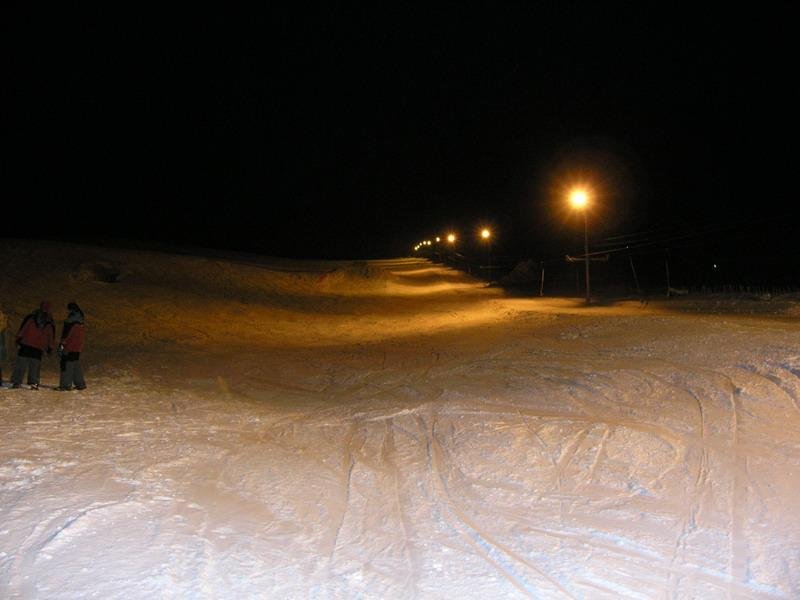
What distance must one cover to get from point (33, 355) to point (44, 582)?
7863 millimetres

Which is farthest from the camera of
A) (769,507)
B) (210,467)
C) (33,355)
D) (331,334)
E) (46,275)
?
(46,275)

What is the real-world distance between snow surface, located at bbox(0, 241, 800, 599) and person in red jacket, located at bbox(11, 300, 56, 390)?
1.95 ft

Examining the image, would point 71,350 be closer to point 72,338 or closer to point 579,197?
point 72,338

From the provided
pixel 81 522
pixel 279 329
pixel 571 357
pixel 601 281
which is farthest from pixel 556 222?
pixel 81 522

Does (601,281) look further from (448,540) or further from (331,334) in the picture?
(448,540)

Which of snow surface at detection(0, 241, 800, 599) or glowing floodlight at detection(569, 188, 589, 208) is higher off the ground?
glowing floodlight at detection(569, 188, 589, 208)

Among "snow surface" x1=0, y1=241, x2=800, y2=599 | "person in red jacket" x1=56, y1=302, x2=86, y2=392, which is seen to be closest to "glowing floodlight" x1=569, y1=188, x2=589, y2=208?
"snow surface" x1=0, y1=241, x2=800, y2=599

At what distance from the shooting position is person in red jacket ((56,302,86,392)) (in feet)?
33.2

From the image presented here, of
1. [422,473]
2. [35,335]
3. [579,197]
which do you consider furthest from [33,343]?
[579,197]

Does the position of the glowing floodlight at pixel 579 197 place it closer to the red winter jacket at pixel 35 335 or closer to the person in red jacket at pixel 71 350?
the person in red jacket at pixel 71 350

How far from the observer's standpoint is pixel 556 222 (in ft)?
209

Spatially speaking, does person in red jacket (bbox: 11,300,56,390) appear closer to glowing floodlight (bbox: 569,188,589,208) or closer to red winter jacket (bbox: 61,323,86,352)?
red winter jacket (bbox: 61,323,86,352)

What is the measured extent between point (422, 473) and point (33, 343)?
798 cm

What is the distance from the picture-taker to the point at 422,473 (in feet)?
19.5
